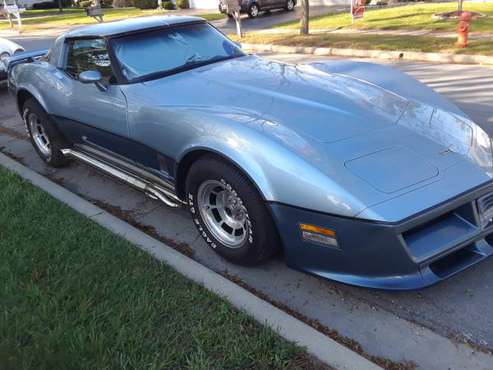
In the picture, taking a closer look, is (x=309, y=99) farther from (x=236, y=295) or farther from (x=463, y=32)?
(x=463, y=32)

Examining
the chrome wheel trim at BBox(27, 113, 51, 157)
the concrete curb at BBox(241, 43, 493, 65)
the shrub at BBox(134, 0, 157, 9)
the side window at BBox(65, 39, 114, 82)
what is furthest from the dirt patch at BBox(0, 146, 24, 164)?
the shrub at BBox(134, 0, 157, 9)

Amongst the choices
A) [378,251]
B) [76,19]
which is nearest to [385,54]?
[378,251]

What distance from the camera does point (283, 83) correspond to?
11.9ft

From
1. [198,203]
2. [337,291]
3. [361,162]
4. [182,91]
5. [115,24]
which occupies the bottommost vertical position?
[337,291]

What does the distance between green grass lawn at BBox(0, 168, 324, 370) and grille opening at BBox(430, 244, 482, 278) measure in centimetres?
85

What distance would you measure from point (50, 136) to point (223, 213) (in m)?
2.57

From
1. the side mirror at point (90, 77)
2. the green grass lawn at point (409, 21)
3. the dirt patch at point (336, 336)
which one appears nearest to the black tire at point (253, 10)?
the green grass lawn at point (409, 21)

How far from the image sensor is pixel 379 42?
10781mm

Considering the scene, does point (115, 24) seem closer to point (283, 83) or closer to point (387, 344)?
point (283, 83)

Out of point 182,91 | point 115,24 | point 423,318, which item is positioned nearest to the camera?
point 423,318

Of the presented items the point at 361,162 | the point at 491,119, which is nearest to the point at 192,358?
the point at 361,162

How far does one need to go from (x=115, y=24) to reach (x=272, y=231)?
2690mm

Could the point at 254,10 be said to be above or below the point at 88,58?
below

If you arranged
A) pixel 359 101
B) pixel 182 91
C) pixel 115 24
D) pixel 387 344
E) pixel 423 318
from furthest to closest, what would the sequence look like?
pixel 115 24
pixel 182 91
pixel 359 101
pixel 423 318
pixel 387 344
